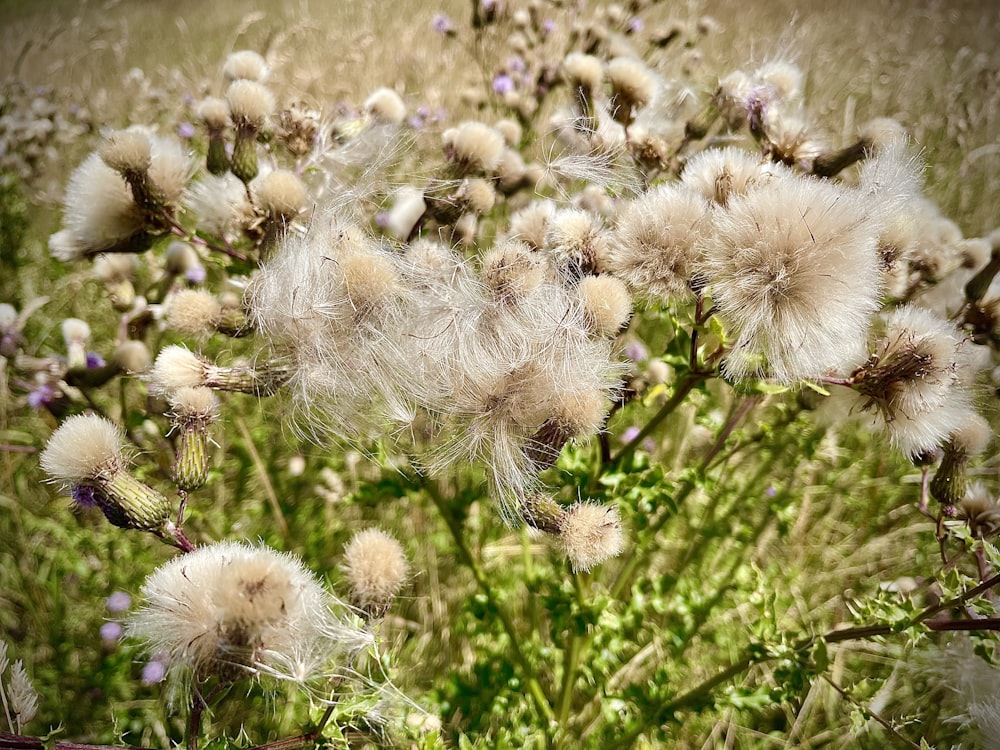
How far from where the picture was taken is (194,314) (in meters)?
1.32

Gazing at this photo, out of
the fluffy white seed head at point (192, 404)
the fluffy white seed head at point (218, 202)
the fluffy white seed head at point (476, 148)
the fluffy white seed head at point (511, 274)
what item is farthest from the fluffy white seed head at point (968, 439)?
the fluffy white seed head at point (218, 202)

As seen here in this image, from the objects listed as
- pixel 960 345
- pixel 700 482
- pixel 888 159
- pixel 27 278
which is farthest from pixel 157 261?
pixel 960 345

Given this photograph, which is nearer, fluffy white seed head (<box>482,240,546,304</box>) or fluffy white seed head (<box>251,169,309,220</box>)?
fluffy white seed head (<box>482,240,546,304</box>)

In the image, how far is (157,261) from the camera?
2.40 m

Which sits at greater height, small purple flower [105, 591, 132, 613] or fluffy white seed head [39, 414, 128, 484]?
fluffy white seed head [39, 414, 128, 484]

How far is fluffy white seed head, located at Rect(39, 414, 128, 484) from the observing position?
110cm

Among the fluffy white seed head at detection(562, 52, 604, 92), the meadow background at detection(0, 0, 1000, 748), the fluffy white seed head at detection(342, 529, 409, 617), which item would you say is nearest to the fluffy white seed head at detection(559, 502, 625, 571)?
the meadow background at detection(0, 0, 1000, 748)

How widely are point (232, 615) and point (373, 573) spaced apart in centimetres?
26

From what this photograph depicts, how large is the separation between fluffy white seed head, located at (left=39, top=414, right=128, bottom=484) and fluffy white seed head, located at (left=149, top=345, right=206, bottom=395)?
0.42ft

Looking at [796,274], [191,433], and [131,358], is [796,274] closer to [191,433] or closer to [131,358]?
[191,433]

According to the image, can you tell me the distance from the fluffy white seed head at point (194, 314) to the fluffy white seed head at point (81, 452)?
0.27 meters

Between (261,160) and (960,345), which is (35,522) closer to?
(261,160)

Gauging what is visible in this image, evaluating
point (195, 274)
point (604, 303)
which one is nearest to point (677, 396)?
point (604, 303)

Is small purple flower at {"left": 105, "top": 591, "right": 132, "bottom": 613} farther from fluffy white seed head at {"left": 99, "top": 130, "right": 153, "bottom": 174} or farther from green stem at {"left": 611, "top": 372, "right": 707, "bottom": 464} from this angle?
green stem at {"left": 611, "top": 372, "right": 707, "bottom": 464}
